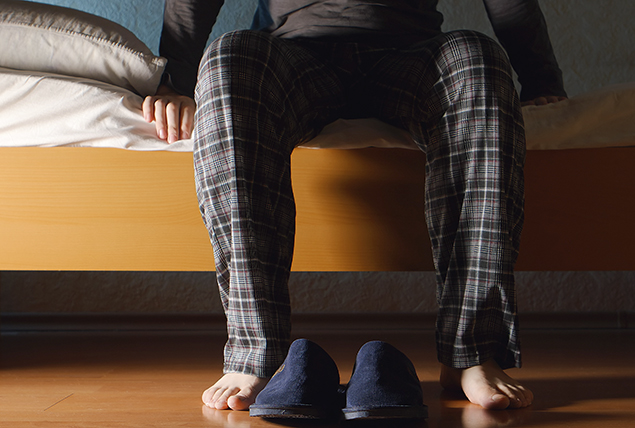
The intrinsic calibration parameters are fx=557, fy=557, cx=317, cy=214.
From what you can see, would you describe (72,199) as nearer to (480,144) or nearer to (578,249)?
(480,144)

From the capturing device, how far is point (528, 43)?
39.1 inches

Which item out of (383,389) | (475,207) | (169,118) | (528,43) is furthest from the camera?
(528,43)

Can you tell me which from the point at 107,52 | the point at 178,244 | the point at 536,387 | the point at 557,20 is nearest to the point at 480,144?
the point at 536,387

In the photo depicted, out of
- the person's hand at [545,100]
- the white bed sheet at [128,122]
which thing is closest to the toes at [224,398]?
the white bed sheet at [128,122]

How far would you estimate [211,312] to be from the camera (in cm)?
150

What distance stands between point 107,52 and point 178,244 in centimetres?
34

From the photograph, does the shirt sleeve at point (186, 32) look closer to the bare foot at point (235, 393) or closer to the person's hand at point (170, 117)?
the person's hand at point (170, 117)

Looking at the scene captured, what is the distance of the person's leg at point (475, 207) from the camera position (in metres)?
0.69

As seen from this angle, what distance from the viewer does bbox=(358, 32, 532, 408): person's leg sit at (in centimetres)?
69

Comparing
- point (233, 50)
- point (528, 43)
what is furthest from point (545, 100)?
point (233, 50)

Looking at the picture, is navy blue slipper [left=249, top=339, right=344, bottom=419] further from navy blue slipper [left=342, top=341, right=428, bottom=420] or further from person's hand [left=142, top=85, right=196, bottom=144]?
person's hand [left=142, top=85, right=196, bottom=144]

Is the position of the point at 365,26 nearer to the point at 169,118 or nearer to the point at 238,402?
the point at 169,118

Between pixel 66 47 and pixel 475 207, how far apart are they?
0.70 m

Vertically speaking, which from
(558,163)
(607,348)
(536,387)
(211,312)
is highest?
(558,163)
